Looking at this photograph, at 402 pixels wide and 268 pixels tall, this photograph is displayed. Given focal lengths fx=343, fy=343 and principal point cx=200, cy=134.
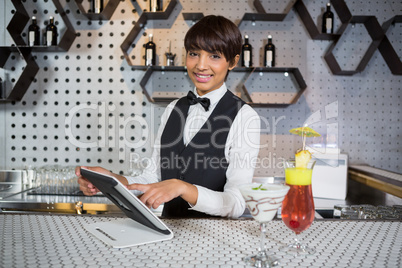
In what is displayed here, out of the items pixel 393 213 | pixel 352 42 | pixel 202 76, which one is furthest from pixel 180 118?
pixel 352 42

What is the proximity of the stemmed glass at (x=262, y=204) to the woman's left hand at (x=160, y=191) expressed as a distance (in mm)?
310

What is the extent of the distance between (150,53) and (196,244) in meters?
2.36

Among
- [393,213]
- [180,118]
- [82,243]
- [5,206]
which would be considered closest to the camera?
[82,243]

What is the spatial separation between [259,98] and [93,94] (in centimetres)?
Result: 159

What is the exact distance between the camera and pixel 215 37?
1537 mm

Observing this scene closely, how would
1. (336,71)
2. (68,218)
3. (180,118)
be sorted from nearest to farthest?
(68,218) → (180,118) → (336,71)

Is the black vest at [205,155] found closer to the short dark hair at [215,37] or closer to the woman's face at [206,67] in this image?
the woman's face at [206,67]

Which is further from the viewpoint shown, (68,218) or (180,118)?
(180,118)

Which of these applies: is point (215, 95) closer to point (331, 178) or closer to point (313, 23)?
point (331, 178)

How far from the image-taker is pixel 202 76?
1626 mm

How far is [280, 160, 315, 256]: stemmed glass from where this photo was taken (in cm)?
100

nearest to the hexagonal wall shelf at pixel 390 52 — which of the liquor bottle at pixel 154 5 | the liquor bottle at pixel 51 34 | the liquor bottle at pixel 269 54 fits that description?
the liquor bottle at pixel 269 54

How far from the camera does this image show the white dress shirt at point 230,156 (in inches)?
55.0

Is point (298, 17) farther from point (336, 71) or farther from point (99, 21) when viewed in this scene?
point (99, 21)
